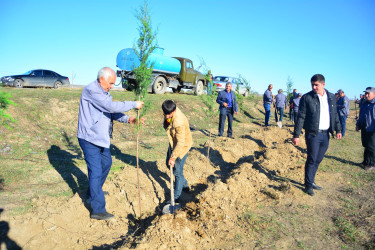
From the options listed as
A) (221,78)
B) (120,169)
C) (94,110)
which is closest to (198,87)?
(221,78)

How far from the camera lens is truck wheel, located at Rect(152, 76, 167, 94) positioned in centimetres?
1421

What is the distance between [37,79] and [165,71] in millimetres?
7498

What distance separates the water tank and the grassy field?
4.16 meters

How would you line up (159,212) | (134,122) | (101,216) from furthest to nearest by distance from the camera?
(159,212)
(134,122)
(101,216)

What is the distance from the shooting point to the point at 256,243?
3.21m

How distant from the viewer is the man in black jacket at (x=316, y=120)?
4.43m

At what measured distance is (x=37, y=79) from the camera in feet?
47.1

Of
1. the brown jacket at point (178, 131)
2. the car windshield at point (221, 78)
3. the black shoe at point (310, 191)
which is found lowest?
the black shoe at point (310, 191)

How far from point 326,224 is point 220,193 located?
171 centimetres

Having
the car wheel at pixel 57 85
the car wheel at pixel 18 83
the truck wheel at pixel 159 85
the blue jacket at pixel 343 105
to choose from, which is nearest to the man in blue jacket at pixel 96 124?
the blue jacket at pixel 343 105

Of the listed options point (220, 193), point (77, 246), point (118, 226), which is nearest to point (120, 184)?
point (118, 226)

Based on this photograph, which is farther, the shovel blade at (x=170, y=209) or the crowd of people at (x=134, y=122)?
the shovel blade at (x=170, y=209)

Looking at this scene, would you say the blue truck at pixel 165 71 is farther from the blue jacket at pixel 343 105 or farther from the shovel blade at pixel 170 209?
the shovel blade at pixel 170 209

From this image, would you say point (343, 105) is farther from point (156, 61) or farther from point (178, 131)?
point (156, 61)
